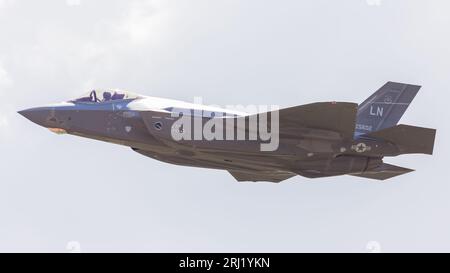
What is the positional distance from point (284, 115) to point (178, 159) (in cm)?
508

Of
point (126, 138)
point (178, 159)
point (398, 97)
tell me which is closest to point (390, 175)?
point (398, 97)

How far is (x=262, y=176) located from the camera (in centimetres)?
3497

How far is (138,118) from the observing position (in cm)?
3077

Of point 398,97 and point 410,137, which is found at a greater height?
point 398,97

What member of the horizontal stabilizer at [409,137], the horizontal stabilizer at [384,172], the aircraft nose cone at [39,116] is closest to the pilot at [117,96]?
the aircraft nose cone at [39,116]

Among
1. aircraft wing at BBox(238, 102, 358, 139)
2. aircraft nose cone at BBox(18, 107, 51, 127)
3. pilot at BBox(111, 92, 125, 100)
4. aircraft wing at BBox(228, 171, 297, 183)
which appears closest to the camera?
aircraft wing at BBox(238, 102, 358, 139)

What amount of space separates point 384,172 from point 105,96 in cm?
1138

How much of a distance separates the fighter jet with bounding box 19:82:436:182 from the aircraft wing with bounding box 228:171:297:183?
1847 millimetres

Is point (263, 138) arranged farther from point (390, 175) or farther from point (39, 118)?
point (39, 118)

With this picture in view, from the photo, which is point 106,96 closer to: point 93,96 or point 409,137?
point 93,96

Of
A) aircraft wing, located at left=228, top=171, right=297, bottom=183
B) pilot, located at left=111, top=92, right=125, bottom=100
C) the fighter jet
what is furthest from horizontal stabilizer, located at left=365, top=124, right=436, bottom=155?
pilot, located at left=111, top=92, right=125, bottom=100

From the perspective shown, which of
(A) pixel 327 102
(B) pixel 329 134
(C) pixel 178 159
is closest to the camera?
(A) pixel 327 102

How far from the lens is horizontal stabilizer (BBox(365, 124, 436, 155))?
2939 centimetres

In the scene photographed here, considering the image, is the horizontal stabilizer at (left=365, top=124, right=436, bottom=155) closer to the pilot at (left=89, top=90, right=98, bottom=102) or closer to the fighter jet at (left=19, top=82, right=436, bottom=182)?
the fighter jet at (left=19, top=82, right=436, bottom=182)
